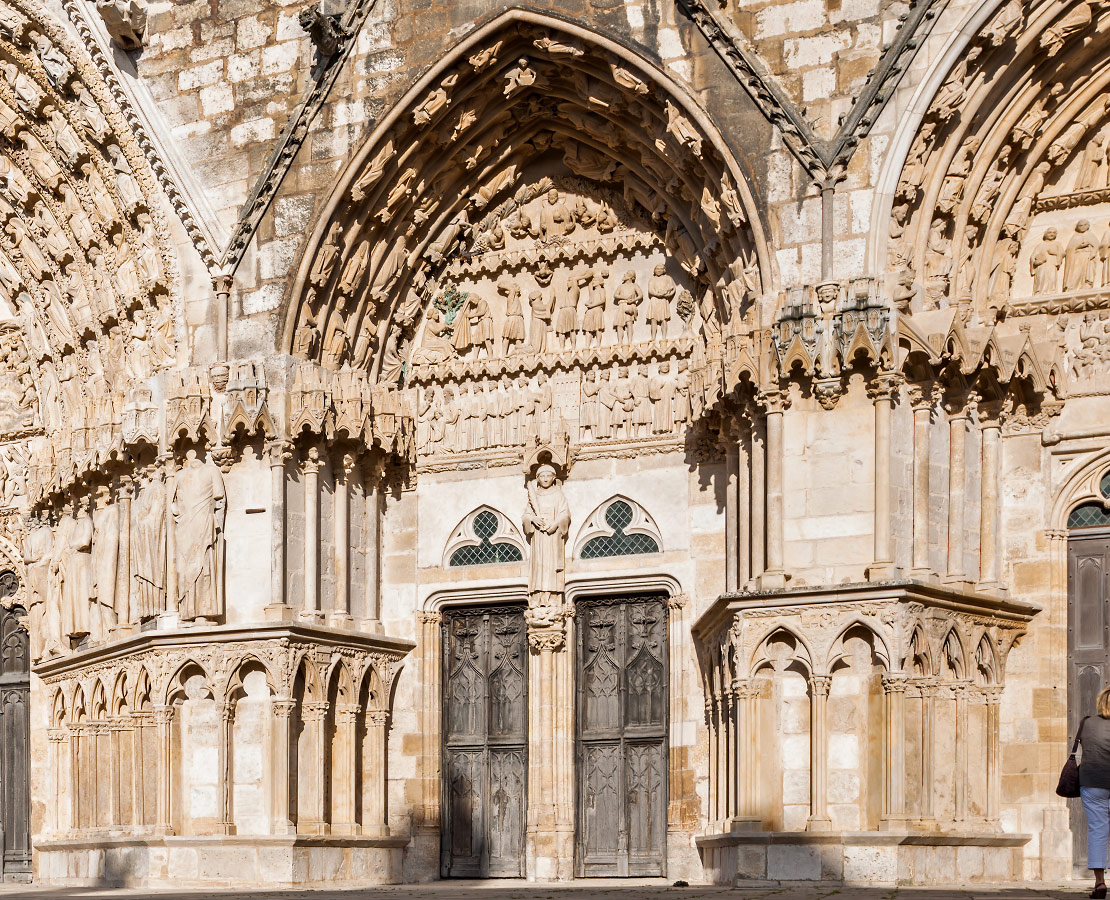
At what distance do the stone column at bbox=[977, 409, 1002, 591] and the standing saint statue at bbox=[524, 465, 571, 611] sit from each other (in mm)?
3490

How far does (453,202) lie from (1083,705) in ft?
21.4

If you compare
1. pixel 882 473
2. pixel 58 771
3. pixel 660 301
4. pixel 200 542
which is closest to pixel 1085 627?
pixel 882 473

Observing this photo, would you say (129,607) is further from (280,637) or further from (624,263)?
(624,263)

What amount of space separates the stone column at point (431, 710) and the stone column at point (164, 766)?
6.74ft

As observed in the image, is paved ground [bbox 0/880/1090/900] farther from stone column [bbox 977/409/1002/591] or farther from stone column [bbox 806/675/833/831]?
stone column [bbox 977/409/1002/591]

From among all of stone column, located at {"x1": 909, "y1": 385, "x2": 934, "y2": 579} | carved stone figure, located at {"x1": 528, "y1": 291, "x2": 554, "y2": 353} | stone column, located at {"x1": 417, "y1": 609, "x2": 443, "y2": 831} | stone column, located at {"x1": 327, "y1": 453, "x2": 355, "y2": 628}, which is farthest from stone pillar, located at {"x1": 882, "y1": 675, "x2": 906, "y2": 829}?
stone column, located at {"x1": 327, "y1": 453, "x2": 355, "y2": 628}

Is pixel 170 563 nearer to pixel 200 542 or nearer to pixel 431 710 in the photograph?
pixel 200 542

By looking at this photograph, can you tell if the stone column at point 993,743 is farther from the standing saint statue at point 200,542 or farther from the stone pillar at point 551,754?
the standing saint statue at point 200,542

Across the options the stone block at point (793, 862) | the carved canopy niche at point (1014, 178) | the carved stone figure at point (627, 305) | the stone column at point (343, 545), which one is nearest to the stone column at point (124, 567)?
the stone column at point (343, 545)

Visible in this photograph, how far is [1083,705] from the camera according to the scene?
15.5m

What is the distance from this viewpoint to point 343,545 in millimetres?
17422

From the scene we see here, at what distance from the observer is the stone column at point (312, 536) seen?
17.1 metres

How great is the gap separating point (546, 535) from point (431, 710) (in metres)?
1.77

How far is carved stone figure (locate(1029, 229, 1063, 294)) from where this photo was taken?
52.0 ft
